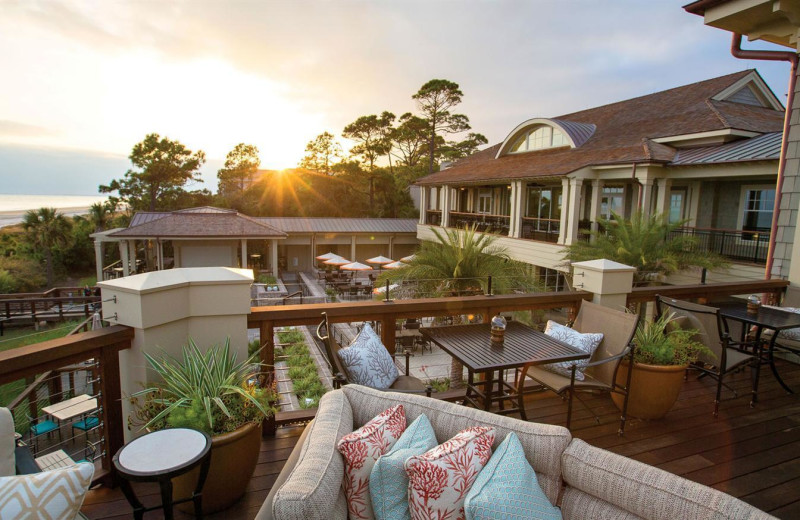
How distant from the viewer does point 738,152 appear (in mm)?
10625

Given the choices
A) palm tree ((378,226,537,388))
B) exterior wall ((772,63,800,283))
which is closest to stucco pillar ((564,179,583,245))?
palm tree ((378,226,537,388))

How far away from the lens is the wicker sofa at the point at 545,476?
1.40m

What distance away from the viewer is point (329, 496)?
148 centimetres

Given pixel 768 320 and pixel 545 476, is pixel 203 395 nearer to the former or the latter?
pixel 545 476

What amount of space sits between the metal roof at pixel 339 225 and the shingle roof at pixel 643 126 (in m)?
8.04

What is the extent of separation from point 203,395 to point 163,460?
0.60 metres

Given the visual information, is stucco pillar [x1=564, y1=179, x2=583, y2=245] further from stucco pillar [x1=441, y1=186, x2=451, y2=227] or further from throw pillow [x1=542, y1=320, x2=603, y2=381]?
throw pillow [x1=542, y1=320, x2=603, y2=381]

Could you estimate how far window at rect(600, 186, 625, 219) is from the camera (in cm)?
1467

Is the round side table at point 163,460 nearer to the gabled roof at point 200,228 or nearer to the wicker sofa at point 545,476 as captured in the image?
the wicker sofa at point 545,476

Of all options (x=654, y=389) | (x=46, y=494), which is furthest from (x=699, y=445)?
(x=46, y=494)

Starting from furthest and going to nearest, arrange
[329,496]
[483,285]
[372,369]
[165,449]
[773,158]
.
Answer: [773,158]
[483,285]
[372,369]
[165,449]
[329,496]

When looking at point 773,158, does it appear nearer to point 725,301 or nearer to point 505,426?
point 725,301

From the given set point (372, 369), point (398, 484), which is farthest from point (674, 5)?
point (398, 484)

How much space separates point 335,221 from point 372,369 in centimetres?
2387
